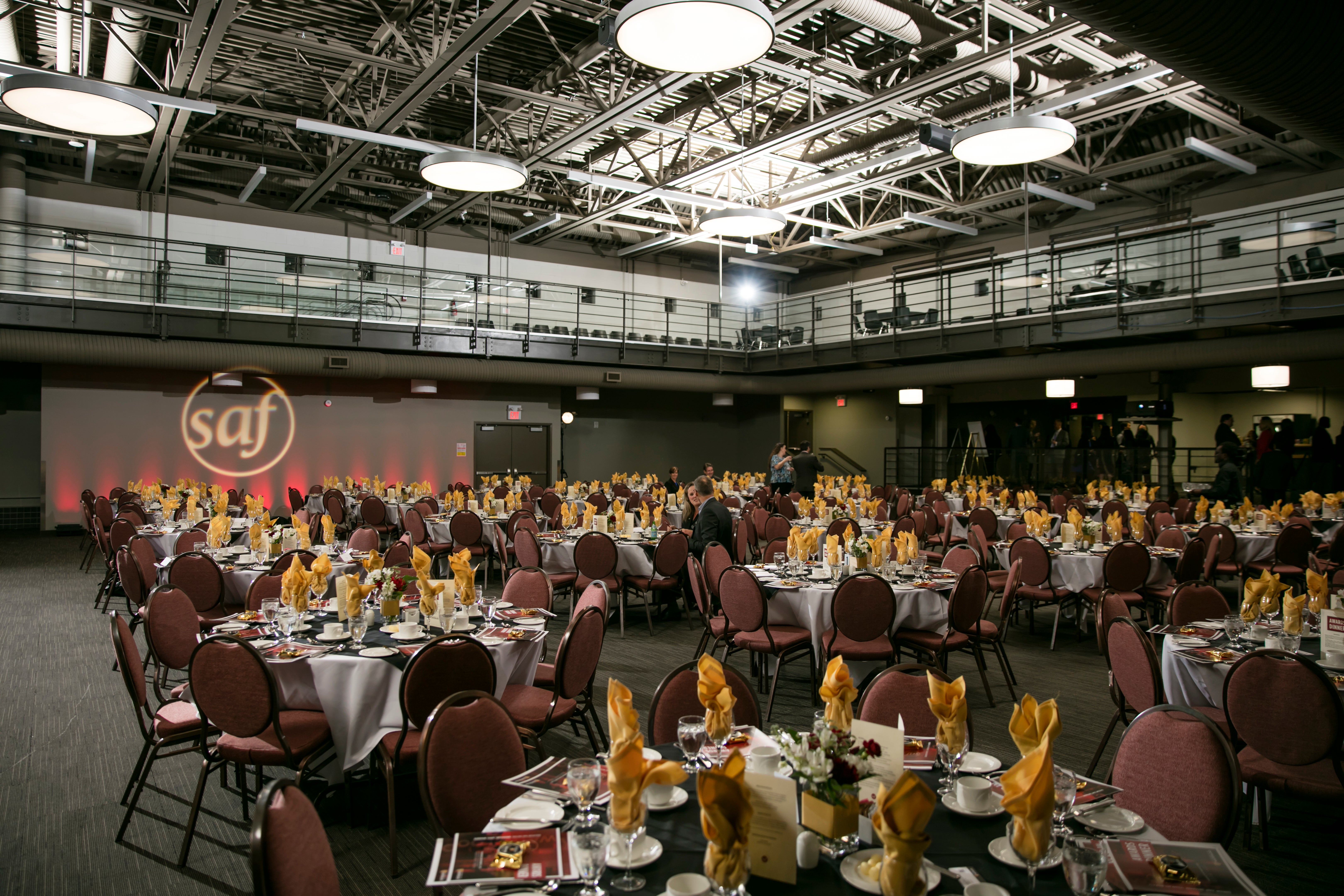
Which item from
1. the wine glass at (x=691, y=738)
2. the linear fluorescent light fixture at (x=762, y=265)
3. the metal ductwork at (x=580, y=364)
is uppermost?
the linear fluorescent light fixture at (x=762, y=265)

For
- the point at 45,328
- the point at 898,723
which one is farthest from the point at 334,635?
the point at 45,328

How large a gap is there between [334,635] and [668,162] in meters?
13.4

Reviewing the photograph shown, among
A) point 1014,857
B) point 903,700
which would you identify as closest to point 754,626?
point 903,700

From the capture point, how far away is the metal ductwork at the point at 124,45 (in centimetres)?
930

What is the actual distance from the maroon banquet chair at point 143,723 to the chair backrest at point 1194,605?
209 inches

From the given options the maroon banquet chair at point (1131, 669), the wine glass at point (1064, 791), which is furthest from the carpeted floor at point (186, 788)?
the wine glass at point (1064, 791)

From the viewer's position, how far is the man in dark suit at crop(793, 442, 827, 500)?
1461cm

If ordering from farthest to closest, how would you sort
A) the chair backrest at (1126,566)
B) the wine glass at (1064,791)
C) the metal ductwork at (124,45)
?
the metal ductwork at (124,45) < the chair backrest at (1126,566) < the wine glass at (1064,791)

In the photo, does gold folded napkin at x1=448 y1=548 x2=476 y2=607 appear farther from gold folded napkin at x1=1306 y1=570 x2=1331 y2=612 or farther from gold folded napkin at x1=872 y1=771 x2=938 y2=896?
gold folded napkin at x1=1306 y1=570 x2=1331 y2=612

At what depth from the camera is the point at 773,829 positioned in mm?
1818

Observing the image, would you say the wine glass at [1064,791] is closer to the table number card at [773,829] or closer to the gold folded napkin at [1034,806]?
the gold folded napkin at [1034,806]

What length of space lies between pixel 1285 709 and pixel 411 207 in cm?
1615

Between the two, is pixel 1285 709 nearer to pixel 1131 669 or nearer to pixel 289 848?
pixel 1131 669

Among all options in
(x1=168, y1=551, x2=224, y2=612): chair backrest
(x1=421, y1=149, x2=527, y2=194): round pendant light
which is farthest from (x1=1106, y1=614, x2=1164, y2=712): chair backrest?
(x1=421, y1=149, x2=527, y2=194): round pendant light
